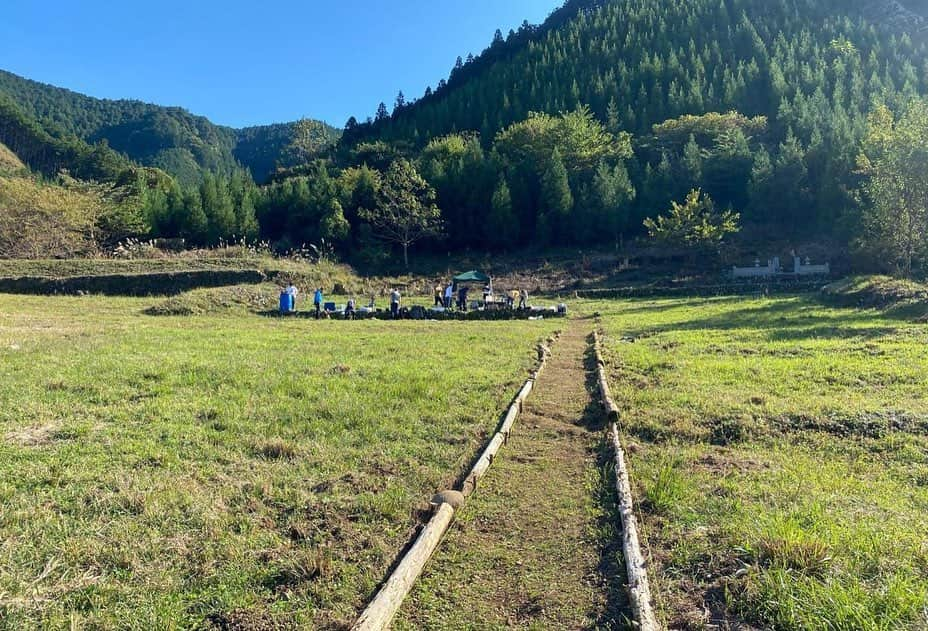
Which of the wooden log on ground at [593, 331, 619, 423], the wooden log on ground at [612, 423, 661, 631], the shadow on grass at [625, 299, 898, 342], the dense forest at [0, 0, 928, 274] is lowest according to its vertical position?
the wooden log on ground at [612, 423, 661, 631]

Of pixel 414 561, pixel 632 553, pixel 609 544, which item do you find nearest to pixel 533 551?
pixel 609 544

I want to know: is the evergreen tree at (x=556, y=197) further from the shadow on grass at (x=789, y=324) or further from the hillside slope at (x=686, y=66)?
→ the shadow on grass at (x=789, y=324)

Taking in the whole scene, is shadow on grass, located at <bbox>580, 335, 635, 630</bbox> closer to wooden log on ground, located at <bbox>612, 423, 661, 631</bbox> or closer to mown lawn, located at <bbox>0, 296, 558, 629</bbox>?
wooden log on ground, located at <bbox>612, 423, 661, 631</bbox>

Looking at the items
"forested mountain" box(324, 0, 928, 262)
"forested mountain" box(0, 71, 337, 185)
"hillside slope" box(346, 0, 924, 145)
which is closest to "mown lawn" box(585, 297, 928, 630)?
"forested mountain" box(324, 0, 928, 262)

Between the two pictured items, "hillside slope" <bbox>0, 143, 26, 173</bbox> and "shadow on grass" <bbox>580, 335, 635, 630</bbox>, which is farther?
"hillside slope" <bbox>0, 143, 26, 173</bbox>

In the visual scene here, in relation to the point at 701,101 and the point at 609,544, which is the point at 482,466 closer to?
the point at 609,544

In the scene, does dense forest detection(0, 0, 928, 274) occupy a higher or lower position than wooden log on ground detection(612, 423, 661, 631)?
higher

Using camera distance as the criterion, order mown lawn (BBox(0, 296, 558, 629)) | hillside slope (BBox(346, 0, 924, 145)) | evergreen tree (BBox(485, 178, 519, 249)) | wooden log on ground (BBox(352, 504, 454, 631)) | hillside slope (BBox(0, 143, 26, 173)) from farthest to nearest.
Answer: hillside slope (BBox(0, 143, 26, 173)) < hillside slope (BBox(346, 0, 924, 145)) < evergreen tree (BBox(485, 178, 519, 249)) < mown lawn (BBox(0, 296, 558, 629)) < wooden log on ground (BBox(352, 504, 454, 631))

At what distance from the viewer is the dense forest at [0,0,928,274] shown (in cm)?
4709

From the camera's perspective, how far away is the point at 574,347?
1381 cm

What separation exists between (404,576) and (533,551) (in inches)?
42.1

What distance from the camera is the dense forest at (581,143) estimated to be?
4709 centimetres

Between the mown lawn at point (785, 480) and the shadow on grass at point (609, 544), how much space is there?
0.24 m

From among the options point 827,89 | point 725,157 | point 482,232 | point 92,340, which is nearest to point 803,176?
point 725,157
